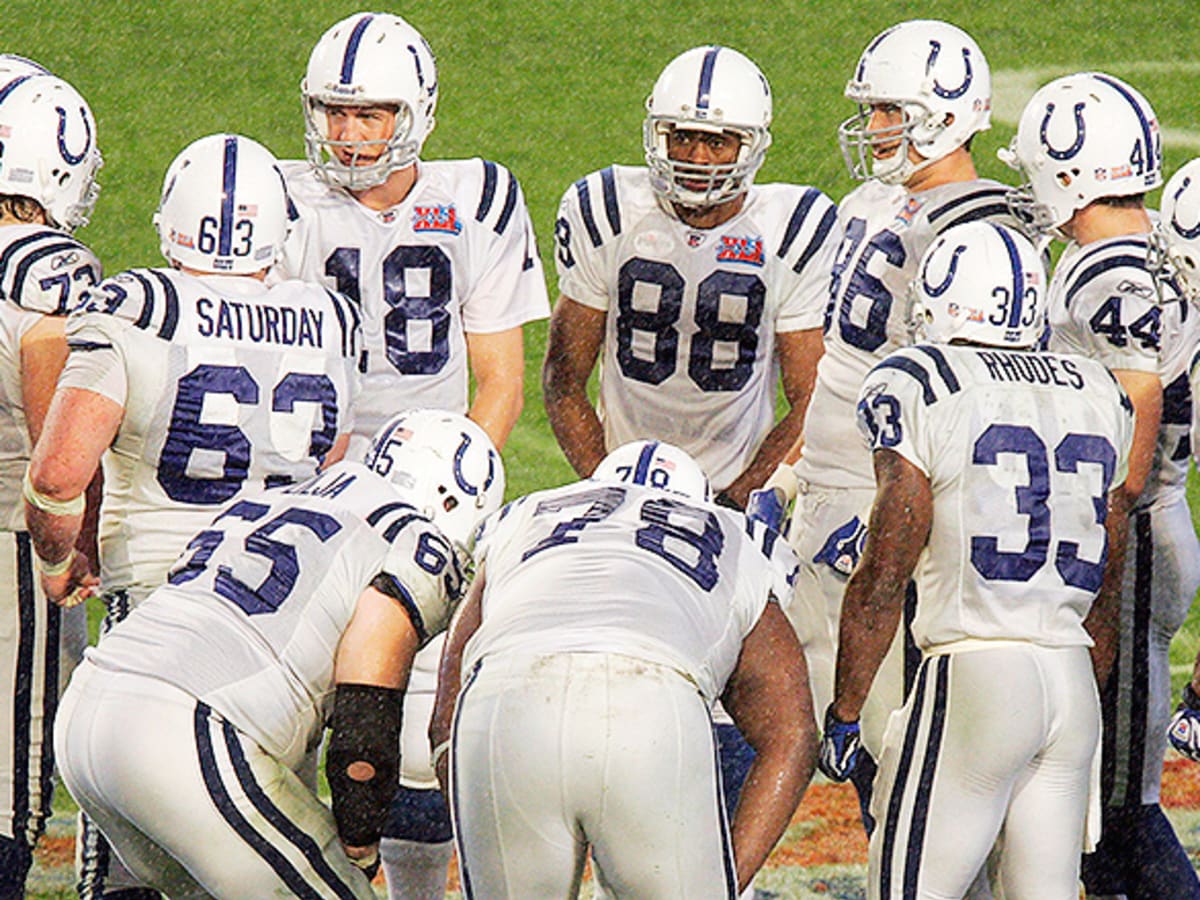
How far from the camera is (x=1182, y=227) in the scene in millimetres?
4547

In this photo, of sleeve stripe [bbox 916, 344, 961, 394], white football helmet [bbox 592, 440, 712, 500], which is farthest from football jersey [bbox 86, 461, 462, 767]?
sleeve stripe [bbox 916, 344, 961, 394]

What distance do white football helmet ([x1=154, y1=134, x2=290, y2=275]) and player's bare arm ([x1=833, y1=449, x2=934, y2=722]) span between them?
1447 mm

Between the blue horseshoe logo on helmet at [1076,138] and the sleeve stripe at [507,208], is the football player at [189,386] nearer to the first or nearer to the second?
the sleeve stripe at [507,208]

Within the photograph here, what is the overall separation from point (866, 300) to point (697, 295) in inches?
19.9

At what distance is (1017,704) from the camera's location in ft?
13.5

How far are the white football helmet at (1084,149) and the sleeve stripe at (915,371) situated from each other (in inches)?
37.2

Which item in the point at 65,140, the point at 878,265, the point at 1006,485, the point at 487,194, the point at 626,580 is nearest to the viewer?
the point at 626,580

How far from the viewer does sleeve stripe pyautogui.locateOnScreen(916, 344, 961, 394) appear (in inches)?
164

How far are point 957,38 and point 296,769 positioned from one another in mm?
2641

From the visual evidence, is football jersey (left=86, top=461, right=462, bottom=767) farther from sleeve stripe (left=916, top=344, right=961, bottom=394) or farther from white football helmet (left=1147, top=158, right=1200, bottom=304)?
white football helmet (left=1147, top=158, right=1200, bottom=304)

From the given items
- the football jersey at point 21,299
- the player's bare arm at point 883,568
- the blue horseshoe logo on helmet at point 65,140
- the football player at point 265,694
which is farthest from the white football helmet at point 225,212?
the player's bare arm at point 883,568

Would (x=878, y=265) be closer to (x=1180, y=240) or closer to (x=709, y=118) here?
(x=709, y=118)

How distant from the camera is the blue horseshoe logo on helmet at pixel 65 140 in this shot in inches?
195

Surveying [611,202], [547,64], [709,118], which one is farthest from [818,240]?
[547,64]
